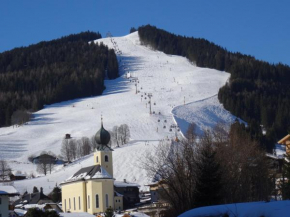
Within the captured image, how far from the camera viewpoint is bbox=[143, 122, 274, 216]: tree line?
25.5 m

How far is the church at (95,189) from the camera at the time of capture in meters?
68.9

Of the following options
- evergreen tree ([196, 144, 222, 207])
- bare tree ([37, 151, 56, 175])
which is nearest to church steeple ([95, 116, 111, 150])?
bare tree ([37, 151, 56, 175])

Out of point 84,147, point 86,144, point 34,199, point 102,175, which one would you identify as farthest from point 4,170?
point 102,175

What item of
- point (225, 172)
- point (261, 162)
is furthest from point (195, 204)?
point (261, 162)

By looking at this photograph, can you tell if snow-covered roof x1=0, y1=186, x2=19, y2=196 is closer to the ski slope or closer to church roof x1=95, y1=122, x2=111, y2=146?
church roof x1=95, y1=122, x2=111, y2=146

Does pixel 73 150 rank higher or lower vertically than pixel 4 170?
higher

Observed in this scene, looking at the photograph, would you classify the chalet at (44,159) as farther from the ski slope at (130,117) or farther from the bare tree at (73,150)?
the bare tree at (73,150)

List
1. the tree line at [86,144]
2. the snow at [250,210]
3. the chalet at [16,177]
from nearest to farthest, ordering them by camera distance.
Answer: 1. the snow at [250,210]
2. the chalet at [16,177]
3. the tree line at [86,144]

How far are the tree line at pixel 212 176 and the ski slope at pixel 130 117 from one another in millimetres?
47020

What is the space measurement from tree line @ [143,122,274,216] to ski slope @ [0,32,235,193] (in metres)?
47.0

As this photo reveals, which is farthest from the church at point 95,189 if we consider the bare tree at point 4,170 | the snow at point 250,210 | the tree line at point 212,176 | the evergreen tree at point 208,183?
the snow at point 250,210

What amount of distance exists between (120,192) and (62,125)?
60.8 m

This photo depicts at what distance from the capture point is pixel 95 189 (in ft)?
227

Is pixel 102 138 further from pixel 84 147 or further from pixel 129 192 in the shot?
pixel 84 147
